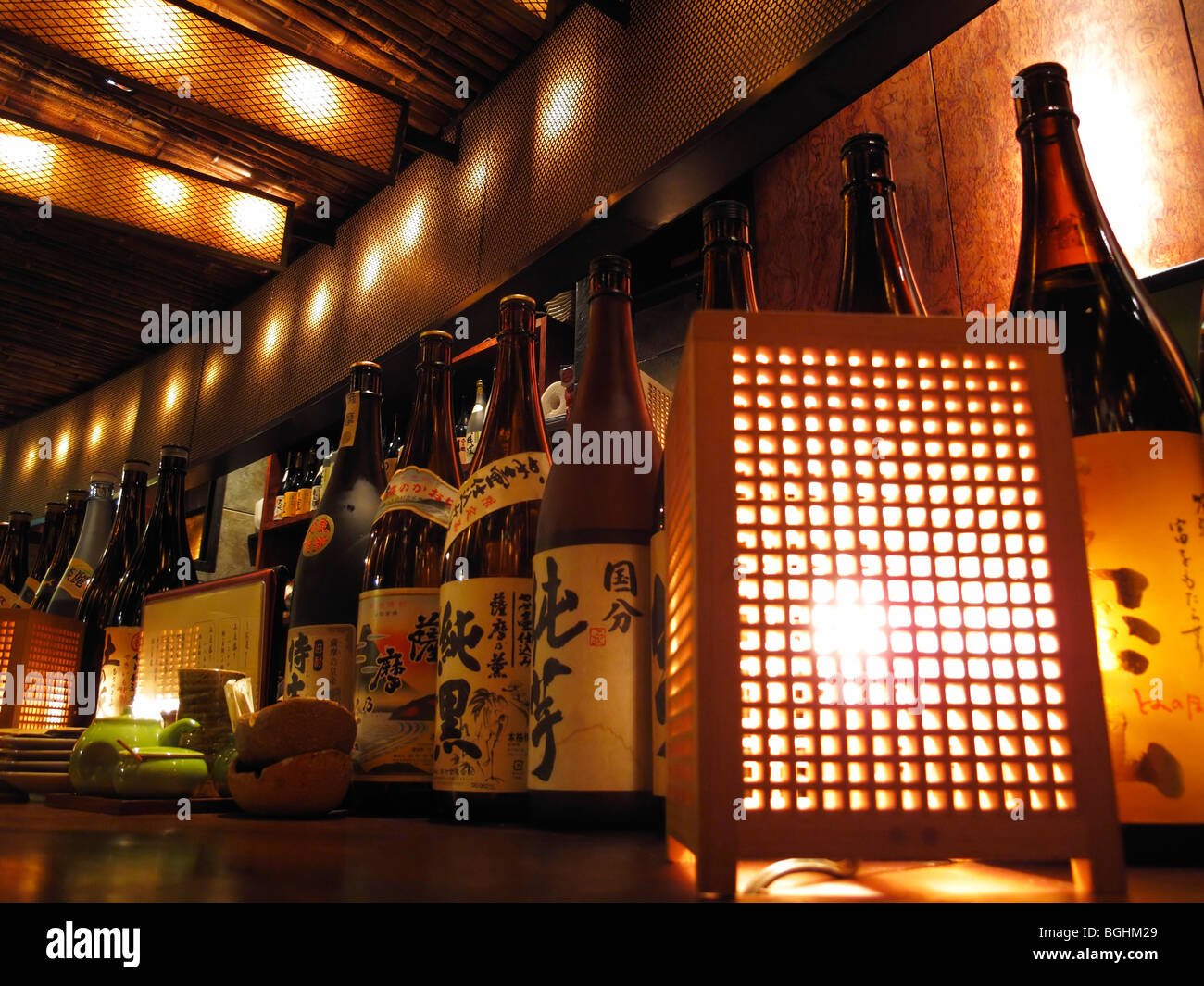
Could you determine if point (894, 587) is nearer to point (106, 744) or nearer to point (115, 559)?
point (106, 744)

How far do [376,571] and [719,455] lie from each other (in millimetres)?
718

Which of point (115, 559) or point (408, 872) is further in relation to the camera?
point (115, 559)

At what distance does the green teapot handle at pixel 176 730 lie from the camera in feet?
2.58

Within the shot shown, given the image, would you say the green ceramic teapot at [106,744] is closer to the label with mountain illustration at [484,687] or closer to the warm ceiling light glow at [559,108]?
the label with mountain illustration at [484,687]

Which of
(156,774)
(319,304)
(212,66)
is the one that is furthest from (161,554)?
(319,304)

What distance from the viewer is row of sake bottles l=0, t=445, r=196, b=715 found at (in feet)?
4.42

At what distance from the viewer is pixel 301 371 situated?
263 cm

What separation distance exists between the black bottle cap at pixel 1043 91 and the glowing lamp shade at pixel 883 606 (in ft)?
1.10

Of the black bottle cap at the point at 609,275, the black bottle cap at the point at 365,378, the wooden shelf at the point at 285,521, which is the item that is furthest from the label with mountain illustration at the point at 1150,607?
the wooden shelf at the point at 285,521

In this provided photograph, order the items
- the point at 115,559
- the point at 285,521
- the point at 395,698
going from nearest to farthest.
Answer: the point at 395,698 → the point at 115,559 → the point at 285,521

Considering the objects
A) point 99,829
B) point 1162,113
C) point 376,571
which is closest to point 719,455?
point 99,829

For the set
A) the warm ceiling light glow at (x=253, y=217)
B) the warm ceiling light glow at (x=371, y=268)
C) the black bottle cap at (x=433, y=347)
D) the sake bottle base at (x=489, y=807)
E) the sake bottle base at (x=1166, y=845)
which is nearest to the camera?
the sake bottle base at (x=1166, y=845)

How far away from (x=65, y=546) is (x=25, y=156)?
0.94 meters

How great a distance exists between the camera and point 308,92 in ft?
5.31
